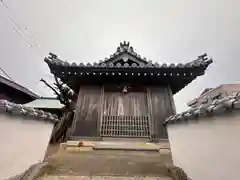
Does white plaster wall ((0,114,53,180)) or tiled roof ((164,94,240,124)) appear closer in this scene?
tiled roof ((164,94,240,124))

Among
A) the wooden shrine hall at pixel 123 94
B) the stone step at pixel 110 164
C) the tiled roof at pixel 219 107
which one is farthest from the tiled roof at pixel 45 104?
the tiled roof at pixel 219 107

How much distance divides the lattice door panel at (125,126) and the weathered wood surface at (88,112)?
0.30m

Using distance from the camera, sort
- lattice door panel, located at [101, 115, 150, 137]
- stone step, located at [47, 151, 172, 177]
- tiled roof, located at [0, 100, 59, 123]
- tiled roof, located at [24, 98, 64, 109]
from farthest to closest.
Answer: tiled roof, located at [24, 98, 64, 109]
lattice door panel, located at [101, 115, 150, 137]
stone step, located at [47, 151, 172, 177]
tiled roof, located at [0, 100, 59, 123]

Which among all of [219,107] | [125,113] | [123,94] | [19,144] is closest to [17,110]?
[19,144]

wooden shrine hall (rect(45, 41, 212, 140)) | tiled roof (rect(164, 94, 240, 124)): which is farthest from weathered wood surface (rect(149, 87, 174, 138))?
tiled roof (rect(164, 94, 240, 124))

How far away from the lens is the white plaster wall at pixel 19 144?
6.37 ft

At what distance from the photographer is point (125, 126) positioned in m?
4.71

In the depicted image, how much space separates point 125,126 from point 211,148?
10.2 ft

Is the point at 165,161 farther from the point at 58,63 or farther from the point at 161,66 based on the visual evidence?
the point at 58,63

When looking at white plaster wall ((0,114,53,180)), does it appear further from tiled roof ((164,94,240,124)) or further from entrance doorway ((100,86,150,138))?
tiled roof ((164,94,240,124))

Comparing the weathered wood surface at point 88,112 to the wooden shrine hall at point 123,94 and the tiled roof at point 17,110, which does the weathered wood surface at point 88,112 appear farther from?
the tiled roof at point 17,110

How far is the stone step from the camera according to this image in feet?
8.69

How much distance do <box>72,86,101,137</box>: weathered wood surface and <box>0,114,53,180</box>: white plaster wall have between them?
5.41 feet

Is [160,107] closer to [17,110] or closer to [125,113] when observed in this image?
[125,113]
